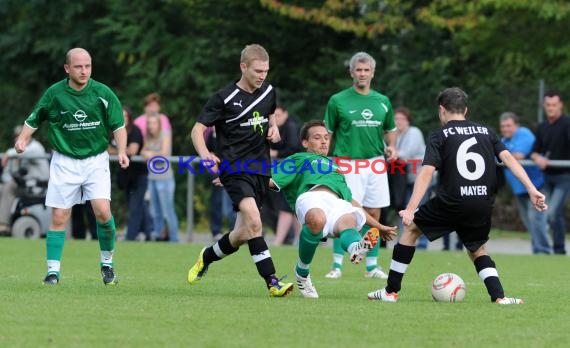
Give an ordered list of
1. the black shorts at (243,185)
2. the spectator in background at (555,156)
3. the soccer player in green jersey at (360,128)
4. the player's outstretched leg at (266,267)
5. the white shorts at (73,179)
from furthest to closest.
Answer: the spectator in background at (555,156)
the soccer player in green jersey at (360,128)
the white shorts at (73,179)
the black shorts at (243,185)
the player's outstretched leg at (266,267)

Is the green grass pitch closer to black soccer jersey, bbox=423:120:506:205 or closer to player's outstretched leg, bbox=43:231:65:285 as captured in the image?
player's outstretched leg, bbox=43:231:65:285

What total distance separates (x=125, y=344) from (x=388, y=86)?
19.1 m

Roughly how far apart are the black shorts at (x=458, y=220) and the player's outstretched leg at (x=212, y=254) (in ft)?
5.84

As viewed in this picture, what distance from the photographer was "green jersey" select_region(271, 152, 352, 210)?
35.9 ft

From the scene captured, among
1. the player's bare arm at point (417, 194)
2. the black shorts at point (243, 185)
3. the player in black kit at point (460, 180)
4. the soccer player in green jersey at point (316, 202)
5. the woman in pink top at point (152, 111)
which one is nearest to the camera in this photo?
the player's bare arm at point (417, 194)

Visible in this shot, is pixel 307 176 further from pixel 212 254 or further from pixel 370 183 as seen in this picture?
pixel 370 183

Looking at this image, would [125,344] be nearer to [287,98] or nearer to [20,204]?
[20,204]

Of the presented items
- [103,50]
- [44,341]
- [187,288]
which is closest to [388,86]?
[103,50]

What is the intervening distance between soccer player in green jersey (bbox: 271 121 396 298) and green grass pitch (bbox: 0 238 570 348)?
0.44m

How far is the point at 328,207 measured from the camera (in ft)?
35.0

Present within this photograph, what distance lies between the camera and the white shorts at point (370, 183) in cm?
1399

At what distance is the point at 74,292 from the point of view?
10.6m

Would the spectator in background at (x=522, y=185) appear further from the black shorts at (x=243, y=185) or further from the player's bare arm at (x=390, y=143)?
the black shorts at (x=243, y=185)

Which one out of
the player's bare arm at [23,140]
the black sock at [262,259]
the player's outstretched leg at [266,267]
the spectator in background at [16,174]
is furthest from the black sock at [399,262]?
the spectator in background at [16,174]
